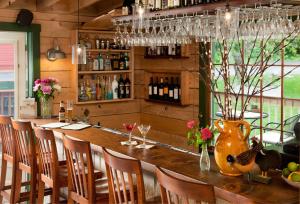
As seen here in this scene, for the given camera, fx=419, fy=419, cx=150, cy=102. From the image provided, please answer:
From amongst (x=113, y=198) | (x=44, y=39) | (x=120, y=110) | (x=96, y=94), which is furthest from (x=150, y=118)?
(x=113, y=198)

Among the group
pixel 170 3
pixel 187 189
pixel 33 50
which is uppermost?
pixel 170 3

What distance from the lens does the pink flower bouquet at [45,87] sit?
4.94 meters

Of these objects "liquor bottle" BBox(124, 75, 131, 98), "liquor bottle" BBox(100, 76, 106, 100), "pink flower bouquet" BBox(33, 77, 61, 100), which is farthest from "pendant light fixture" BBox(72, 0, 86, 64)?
"liquor bottle" BBox(124, 75, 131, 98)

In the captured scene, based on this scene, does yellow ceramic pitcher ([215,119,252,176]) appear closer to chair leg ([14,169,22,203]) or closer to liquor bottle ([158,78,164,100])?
chair leg ([14,169,22,203])

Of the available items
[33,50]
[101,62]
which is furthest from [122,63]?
[33,50]

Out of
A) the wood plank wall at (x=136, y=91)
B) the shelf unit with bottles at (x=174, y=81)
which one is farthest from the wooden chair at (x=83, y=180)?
the wood plank wall at (x=136, y=91)

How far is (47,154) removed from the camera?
366cm

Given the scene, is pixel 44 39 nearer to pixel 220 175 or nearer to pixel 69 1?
pixel 69 1

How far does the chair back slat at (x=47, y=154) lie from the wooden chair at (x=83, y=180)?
281 millimetres

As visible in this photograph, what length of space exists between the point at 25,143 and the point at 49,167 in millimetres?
379

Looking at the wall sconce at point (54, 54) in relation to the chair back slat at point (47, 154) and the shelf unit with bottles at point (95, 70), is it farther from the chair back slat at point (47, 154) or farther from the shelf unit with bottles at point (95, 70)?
the chair back slat at point (47, 154)

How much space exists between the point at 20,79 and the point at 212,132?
138 inches

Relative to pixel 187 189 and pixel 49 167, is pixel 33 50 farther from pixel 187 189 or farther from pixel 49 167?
pixel 187 189

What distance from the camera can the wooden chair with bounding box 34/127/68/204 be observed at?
11.4 ft
